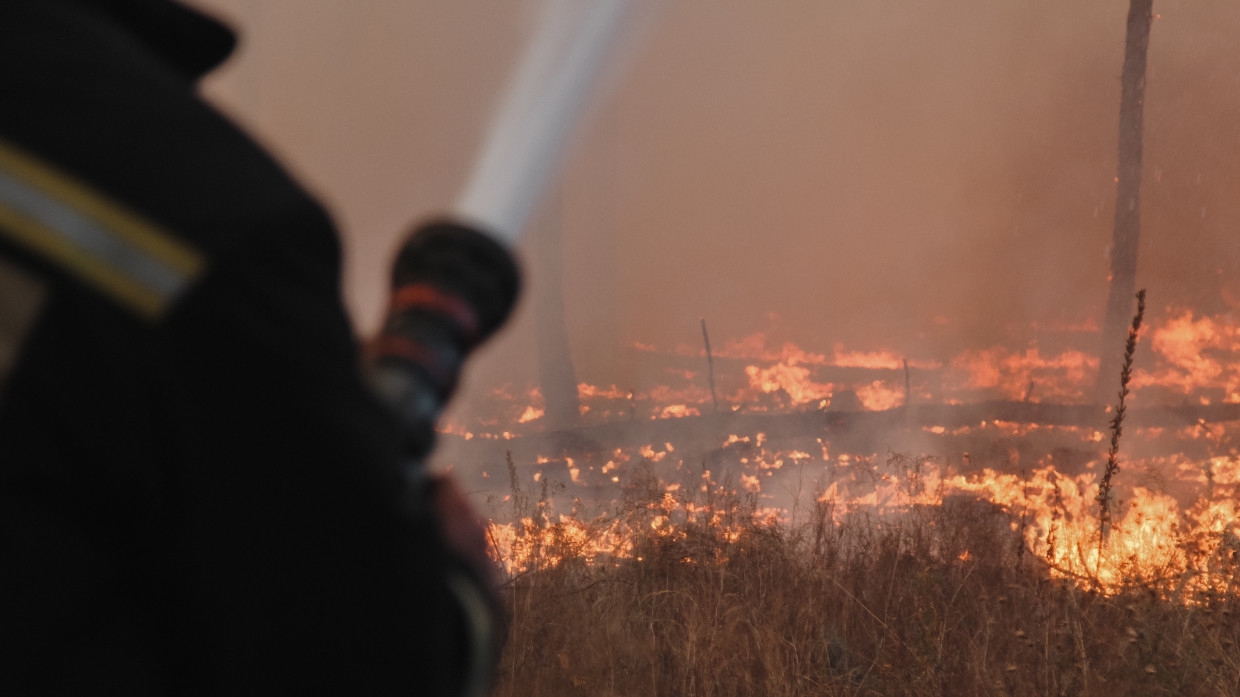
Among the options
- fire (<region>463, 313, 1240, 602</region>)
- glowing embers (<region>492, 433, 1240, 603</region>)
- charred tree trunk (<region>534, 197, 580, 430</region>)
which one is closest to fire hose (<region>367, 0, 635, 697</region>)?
glowing embers (<region>492, 433, 1240, 603</region>)

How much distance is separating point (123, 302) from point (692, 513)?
5533mm

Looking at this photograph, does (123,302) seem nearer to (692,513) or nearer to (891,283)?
(692,513)

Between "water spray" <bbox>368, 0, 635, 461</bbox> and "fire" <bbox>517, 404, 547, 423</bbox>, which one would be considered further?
"fire" <bbox>517, 404, 547, 423</bbox>

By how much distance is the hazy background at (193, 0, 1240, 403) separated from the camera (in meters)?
12.5

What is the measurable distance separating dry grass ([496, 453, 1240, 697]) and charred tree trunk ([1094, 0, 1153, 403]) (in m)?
5.94

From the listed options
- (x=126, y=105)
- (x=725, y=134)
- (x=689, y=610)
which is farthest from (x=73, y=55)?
(x=725, y=134)

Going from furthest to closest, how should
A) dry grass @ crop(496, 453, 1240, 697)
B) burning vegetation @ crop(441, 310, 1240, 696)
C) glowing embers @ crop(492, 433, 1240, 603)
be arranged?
1. glowing embers @ crop(492, 433, 1240, 603)
2. burning vegetation @ crop(441, 310, 1240, 696)
3. dry grass @ crop(496, 453, 1240, 697)

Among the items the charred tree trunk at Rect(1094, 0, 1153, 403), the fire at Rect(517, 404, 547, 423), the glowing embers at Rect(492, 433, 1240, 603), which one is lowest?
the glowing embers at Rect(492, 433, 1240, 603)

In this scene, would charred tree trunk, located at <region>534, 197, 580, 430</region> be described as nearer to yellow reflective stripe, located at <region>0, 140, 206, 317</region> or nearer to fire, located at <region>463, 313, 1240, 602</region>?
fire, located at <region>463, 313, 1240, 602</region>

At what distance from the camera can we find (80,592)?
0.47 meters

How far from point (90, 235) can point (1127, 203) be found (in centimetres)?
1115

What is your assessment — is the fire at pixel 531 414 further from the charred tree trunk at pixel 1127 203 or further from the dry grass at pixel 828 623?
the dry grass at pixel 828 623

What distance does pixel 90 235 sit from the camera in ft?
1.46

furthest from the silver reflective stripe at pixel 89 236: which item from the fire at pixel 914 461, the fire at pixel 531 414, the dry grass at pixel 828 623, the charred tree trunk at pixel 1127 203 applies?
the fire at pixel 531 414
